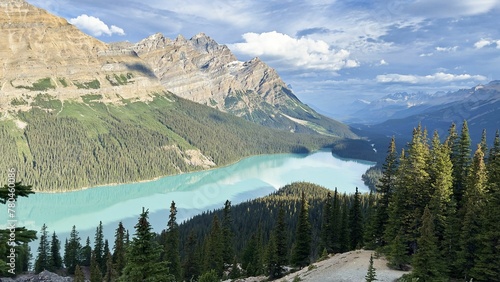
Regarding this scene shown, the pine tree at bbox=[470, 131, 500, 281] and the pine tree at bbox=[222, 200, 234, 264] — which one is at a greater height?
the pine tree at bbox=[470, 131, 500, 281]

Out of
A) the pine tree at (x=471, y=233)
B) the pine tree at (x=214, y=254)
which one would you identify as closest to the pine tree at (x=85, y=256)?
the pine tree at (x=214, y=254)

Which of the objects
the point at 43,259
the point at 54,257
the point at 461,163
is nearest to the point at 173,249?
the point at 461,163

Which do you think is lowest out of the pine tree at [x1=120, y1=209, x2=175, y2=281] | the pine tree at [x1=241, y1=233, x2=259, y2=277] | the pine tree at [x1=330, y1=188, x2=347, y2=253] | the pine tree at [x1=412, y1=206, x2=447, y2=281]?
the pine tree at [x1=241, y1=233, x2=259, y2=277]

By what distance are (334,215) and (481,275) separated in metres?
32.2

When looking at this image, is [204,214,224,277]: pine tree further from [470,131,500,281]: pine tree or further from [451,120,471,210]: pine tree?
[470,131,500,281]: pine tree

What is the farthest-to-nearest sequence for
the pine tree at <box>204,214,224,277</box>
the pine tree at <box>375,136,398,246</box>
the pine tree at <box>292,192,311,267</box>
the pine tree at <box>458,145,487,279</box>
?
1. the pine tree at <box>204,214,224,277</box>
2. the pine tree at <box>292,192,311,267</box>
3. the pine tree at <box>375,136,398,246</box>
4. the pine tree at <box>458,145,487,279</box>

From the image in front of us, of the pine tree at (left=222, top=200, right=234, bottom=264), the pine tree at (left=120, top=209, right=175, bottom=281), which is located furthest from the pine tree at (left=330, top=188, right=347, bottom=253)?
the pine tree at (left=120, top=209, right=175, bottom=281)

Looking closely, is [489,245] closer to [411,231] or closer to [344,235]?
[411,231]

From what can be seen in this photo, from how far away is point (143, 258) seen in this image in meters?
21.5

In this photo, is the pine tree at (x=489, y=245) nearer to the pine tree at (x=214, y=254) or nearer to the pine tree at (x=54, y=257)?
the pine tree at (x=214, y=254)

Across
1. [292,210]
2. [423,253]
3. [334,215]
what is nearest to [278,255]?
[334,215]

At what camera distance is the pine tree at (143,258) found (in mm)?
21469

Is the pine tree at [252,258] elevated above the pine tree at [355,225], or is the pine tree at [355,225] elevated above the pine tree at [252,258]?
the pine tree at [355,225]

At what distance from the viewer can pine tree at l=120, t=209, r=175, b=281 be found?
70.4 feet
